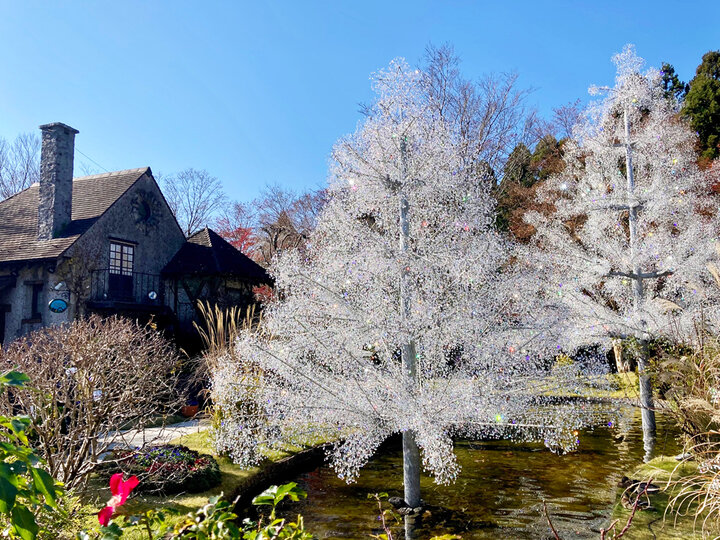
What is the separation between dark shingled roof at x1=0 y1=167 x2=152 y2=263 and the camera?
1314cm

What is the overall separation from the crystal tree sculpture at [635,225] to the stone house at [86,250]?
1085 centimetres

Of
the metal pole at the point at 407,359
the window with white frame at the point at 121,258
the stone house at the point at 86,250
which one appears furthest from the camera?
the window with white frame at the point at 121,258

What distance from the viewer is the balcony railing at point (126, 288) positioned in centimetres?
1394

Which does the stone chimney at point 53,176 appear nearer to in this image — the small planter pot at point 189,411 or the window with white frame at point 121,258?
the window with white frame at point 121,258

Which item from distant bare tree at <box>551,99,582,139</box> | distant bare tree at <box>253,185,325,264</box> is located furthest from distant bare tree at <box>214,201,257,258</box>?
distant bare tree at <box>551,99,582,139</box>

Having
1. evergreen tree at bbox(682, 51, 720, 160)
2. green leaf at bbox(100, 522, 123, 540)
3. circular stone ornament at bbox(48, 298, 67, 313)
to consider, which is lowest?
green leaf at bbox(100, 522, 123, 540)

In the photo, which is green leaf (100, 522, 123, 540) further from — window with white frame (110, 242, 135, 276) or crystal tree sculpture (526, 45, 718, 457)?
window with white frame (110, 242, 135, 276)

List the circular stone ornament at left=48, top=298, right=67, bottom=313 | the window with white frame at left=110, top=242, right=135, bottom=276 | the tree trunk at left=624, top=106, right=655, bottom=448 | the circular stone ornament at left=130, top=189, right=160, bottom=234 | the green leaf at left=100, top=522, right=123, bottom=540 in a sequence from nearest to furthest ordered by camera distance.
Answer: the green leaf at left=100, top=522, right=123, bottom=540
the tree trunk at left=624, top=106, right=655, bottom=448
the circular stone ornament at left=48, top=298, right=67, bottom=313
the window with white frame at left=110, top=242, right=135, bottom=276
the circular stone ornament at left=130, top=189, right=160, bottom=234

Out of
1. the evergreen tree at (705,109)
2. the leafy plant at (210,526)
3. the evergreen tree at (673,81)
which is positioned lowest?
the leafy plant at (210,526)

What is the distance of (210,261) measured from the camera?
1631cm

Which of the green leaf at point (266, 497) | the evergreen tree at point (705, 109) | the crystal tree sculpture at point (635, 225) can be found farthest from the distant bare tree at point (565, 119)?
the green leaf at point (266, 497)

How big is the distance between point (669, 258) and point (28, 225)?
51.2ft

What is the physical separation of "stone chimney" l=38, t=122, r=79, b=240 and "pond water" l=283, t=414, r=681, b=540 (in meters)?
10.3

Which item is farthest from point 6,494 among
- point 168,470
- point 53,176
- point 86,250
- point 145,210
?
point 145,210
